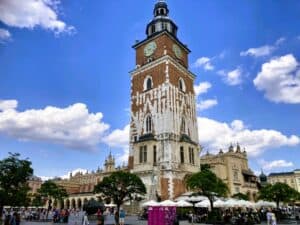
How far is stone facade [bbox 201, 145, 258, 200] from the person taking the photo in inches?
2363

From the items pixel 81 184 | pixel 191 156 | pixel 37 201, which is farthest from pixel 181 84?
pixel 81 184

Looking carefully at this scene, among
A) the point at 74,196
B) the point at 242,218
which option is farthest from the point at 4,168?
the point at 74,196

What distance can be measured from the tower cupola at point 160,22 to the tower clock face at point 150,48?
169 centimetres

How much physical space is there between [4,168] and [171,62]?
94.4ft

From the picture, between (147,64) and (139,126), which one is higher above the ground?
(147,64)

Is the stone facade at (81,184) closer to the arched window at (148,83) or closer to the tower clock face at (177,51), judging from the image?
the arched window at (148,83)

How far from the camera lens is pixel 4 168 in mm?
29625

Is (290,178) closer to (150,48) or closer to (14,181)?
(150,48)

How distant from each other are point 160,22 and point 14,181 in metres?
35.4

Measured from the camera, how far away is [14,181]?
1145 inches

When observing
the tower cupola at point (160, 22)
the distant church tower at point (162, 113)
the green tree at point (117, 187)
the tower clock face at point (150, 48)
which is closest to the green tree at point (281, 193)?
the distant church tower at point (162, 113)

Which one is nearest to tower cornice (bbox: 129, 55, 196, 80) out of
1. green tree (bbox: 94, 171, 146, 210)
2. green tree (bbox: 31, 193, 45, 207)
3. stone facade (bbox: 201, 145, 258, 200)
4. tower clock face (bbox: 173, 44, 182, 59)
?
tower clock face (bbox: 173, 44, 182, 59)

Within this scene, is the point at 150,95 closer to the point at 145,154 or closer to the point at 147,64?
the point at 147,64

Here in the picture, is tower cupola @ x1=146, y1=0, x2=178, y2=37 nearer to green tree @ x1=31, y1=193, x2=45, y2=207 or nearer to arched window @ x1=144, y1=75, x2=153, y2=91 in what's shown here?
arched window @ x1=144, y1=75, x2=153, y2=91
